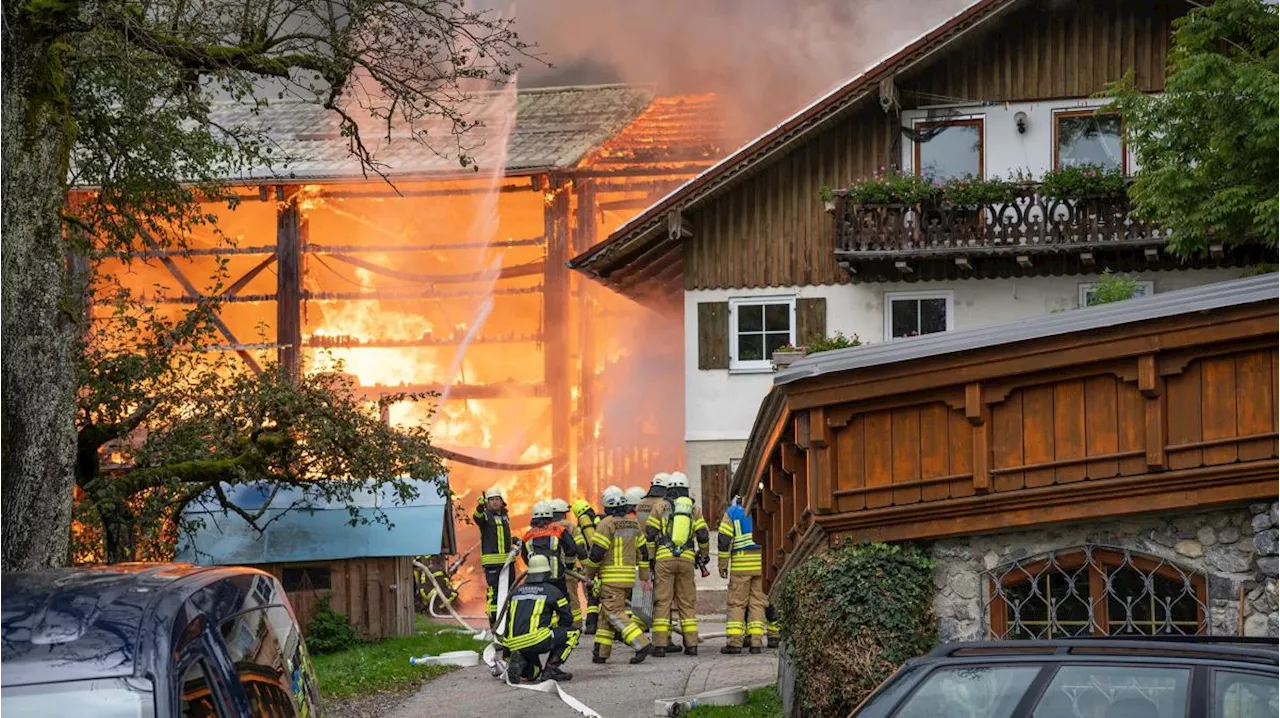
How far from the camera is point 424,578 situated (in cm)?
2648

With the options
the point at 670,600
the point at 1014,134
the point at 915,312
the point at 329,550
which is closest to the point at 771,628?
the point at 670,600

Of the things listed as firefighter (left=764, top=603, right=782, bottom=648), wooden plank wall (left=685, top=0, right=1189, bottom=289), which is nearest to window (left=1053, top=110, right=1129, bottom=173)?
wooden plank wall (left=685, top=0, right=1189, bottom=289)

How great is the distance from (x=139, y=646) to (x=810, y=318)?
21767 mm

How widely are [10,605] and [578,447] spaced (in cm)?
2985

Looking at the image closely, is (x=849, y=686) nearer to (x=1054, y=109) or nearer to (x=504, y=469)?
Answer: (x=1054, y=109)

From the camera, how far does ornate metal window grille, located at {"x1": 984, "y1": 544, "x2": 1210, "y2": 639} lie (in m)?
9.88

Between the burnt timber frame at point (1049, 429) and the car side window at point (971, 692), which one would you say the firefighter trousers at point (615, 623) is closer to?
the burnt timber frame at point (1049, 429)

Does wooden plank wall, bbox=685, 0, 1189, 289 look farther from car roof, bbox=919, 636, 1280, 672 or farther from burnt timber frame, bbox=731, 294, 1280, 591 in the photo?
car roof, bbox=919, 636, 1280, 672

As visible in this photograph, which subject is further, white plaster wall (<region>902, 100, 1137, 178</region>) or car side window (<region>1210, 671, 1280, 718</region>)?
white plaster wall (<region>902, 100, 1137, 178</region>)

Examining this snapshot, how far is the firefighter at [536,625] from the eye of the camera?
1566cm

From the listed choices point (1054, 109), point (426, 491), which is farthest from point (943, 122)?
point (426, 491)

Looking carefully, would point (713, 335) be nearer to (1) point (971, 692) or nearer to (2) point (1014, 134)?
(2) point (1014, 134)

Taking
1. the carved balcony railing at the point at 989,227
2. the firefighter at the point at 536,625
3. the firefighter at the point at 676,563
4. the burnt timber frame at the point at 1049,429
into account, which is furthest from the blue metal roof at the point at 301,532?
the burnt timber frame at the point at 1049,429

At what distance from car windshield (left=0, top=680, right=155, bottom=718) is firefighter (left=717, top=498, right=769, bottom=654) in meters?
13.9
